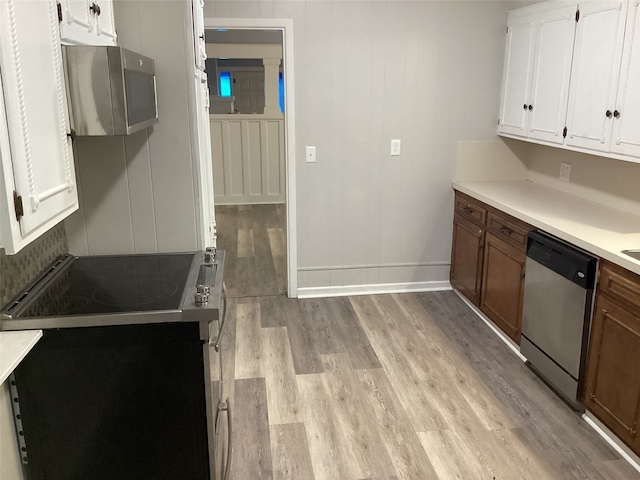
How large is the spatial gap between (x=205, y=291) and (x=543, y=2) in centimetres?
289

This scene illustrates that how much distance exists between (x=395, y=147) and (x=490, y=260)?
3.58ft

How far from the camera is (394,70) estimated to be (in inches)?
153

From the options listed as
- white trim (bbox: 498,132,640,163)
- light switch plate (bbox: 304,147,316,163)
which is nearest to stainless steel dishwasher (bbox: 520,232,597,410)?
white trim (bbox: 498,132,640,163)

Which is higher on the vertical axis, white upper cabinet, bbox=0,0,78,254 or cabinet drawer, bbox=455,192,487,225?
white upper cabinet, bbox=0,0,78,254

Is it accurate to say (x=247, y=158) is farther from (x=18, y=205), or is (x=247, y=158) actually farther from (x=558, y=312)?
(x=18, y=205)

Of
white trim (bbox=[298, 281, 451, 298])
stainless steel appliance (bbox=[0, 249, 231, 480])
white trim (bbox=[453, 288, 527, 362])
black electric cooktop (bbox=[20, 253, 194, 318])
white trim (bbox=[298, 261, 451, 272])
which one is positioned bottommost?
white trim (bbox=[453, 288, 527, 362])

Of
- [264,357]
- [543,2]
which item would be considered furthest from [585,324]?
[543,2]

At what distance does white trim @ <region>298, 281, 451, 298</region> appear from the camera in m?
4.24

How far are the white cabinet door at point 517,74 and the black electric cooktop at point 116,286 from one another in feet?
8.47

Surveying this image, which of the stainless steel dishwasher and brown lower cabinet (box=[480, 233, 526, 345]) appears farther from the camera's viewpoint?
brown lower cabinet (box=[480, 233, 526, 345])

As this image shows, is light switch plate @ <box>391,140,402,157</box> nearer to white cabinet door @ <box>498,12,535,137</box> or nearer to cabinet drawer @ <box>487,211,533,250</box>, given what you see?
white cabinet door @ <box>498,12,535,137</box>

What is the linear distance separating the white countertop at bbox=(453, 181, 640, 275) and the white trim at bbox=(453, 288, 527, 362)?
801 millimetres

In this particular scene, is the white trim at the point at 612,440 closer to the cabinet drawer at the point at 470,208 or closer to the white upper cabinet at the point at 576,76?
the white upper cabinet at the point at 576,76

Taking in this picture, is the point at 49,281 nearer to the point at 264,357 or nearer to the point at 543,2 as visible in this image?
the point at 264,357
